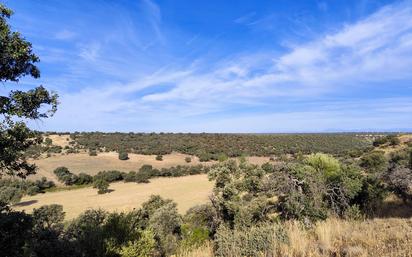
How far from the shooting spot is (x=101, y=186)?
33281 millimetres

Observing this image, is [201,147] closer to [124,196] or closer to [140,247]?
[124,196]

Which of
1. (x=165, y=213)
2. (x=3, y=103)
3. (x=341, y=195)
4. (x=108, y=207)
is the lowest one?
(x=108, y=207)

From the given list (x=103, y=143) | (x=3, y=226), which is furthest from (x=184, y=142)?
(x=3, y=226)

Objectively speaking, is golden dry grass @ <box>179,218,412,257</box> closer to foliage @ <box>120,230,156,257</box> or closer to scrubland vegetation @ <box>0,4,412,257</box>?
scrubland vegetation @ <box>0,4,412,257</box>

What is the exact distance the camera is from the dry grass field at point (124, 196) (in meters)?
25.9

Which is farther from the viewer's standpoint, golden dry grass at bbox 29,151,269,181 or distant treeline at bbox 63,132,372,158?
distant treeline at bbox 63,132,372,158

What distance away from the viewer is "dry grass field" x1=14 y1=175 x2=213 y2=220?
25.9 metres

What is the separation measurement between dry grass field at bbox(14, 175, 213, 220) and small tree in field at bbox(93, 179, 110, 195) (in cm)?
48

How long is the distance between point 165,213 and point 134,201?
12546 millimetres

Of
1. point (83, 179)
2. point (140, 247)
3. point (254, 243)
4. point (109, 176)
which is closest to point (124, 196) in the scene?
point (109, 176)

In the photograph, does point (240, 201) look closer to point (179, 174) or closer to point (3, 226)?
point (3, 226)

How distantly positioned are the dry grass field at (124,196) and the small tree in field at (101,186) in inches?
19.0

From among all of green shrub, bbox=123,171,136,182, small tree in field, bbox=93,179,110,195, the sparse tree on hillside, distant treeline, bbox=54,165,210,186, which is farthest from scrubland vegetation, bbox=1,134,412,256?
green shrub, bbox=123,171,136,182

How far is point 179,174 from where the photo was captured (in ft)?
138
